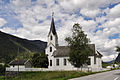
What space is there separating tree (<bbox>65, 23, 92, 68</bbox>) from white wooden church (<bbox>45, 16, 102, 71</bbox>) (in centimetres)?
1383

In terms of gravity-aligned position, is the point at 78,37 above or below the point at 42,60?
above

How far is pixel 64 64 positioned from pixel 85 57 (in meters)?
18.0

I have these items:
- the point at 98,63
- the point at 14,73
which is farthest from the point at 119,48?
the point at 14,73

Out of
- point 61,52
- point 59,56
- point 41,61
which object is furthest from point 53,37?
point 41,61

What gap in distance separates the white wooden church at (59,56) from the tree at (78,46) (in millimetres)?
13826

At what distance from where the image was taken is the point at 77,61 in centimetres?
3291

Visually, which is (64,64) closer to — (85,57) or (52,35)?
(52,35)

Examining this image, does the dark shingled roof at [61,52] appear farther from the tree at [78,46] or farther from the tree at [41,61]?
the tree at [78,46]

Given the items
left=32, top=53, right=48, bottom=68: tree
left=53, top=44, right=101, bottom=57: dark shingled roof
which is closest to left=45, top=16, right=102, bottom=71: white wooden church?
left=53, top=44, right=101, bottom=57: dark shingled roof

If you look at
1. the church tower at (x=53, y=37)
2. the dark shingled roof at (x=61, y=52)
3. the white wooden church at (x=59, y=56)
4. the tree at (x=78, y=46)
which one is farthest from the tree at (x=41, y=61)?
the tree at (x=78, y=46)

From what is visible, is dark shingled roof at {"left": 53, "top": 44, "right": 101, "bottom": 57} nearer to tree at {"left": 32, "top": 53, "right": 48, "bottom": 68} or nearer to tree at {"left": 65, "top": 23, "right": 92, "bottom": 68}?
tree at {"left": 32, "top": 53, "right": 48, "bottom": 68}

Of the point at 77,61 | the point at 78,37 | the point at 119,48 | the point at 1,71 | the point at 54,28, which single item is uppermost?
the point at 54,28

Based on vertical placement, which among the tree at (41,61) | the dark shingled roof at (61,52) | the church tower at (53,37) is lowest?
the tree at (41,61)

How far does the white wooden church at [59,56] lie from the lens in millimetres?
46906
